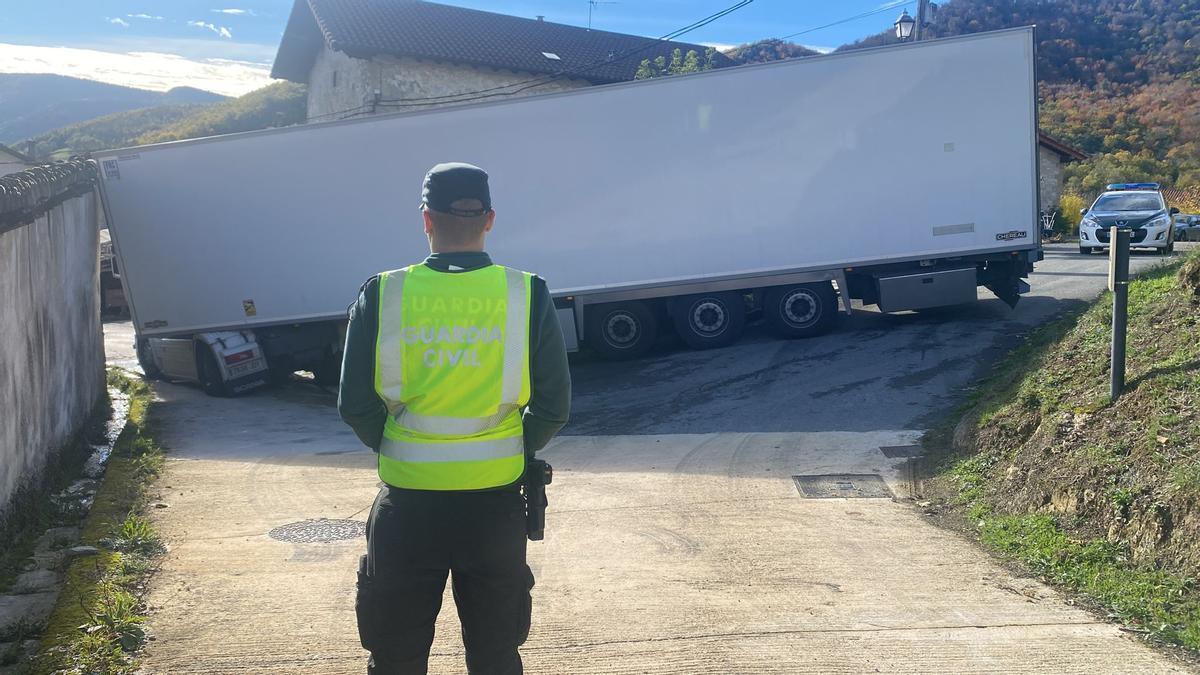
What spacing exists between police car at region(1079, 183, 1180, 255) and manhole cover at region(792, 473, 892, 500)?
15.5 meters

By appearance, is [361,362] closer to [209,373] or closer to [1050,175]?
[209,373]

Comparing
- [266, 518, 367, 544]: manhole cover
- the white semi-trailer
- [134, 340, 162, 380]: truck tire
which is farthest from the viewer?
[134, 340, 162, 380]: truck tire

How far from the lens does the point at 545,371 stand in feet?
9.64

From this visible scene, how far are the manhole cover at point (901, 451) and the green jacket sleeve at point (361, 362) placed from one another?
6252 millimetres

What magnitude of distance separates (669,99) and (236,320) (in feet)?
22.9

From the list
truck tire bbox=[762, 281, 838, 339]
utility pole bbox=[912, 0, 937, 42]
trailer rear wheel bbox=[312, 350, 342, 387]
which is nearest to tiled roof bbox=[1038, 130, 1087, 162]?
utility pole bbox=[912, 0, 937, 42]

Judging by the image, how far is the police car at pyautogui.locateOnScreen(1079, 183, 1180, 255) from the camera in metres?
20.8

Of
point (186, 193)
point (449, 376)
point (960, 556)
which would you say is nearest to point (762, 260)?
point (186, 193)

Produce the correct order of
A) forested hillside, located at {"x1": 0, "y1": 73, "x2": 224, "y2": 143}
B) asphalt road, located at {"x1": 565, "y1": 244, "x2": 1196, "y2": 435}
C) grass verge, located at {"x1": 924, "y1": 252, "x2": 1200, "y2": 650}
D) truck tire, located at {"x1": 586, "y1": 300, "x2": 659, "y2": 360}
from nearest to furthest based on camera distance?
grass verge, located at {"x1": 924, "y1": 252, "x2": 1200, "y2": 650} → asphalt road, located at {"x1": 565, "y1": 244, "x2": 1196, "y2": 435} → truck tire, located at {"x1": 586, "y1": 300, "x2": 659, "y2": 360} → forested hillside, located at {"x1": 0, "y1": 73, "x2": 224, "y2": 143}

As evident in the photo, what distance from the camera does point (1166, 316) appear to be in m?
7.09

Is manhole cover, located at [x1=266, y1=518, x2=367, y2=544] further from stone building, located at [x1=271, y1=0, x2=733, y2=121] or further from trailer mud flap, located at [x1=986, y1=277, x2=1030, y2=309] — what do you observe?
stone building, located at [x1=271, y1=0, x2=733, y2=121]

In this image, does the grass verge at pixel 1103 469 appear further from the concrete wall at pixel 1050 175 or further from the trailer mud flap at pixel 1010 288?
the concrete wall at pixel 1050 175

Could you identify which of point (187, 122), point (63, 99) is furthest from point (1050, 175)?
point (63, 99)

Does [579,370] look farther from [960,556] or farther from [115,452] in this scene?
[960,556]
